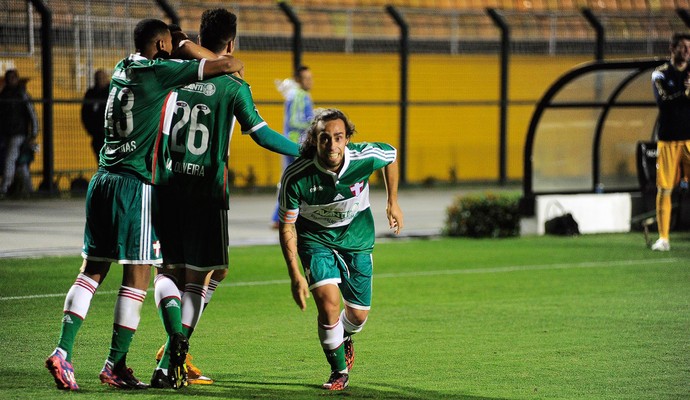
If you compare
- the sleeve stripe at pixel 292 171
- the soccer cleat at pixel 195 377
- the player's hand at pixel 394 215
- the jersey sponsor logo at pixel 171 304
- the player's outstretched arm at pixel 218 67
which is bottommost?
the soccer cleat at pixel 195 377

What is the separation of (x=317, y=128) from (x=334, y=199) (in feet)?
1.51

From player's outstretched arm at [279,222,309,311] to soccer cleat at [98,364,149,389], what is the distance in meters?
1.00

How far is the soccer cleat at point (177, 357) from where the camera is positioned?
6.50 metres

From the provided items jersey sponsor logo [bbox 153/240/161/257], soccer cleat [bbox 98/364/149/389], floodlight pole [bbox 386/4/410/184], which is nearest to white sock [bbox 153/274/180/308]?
jersey sponsor logo [bbox 153/240/161/257]

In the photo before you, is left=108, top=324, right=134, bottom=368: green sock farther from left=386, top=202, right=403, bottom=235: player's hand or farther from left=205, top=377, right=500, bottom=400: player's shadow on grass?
left=386, top=202, right=403, bottom=235: player's hand

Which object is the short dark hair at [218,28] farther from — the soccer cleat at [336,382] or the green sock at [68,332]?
the soccer cleat at [336,382]

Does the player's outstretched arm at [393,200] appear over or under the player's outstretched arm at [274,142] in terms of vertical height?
under

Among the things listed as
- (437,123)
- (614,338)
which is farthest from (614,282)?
(437,123)

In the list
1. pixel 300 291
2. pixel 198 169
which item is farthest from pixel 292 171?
pixel 300 291

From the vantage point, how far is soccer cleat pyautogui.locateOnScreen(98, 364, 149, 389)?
6660 millimetres

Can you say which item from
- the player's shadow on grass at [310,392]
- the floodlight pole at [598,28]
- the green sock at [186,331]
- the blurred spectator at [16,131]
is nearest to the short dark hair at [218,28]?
the green sock at [186,331]

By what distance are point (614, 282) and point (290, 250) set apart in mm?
5753

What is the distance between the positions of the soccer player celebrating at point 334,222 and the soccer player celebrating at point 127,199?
0.69 m

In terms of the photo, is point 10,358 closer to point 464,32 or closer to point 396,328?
point 396,328
